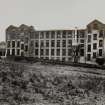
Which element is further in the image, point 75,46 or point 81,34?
point 81,34

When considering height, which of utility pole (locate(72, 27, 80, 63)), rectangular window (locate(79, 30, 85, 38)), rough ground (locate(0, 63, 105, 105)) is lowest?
rough ground (locate(0, 63, 105, 105))

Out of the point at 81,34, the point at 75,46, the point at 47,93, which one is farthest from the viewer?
the point at 81,34

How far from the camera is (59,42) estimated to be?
72.6 metres

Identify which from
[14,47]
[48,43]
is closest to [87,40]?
[48,43]

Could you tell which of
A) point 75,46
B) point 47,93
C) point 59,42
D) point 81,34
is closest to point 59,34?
point 59,42

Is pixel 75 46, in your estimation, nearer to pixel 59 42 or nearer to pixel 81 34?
pixel 81 34

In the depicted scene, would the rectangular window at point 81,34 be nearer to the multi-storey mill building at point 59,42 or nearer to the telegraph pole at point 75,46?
the multi-storey mill building at point 59,42

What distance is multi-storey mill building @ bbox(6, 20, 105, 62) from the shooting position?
66125 millimetres

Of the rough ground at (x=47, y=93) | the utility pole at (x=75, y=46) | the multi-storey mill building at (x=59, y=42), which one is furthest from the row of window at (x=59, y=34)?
the rough ground at (x=47, y=93)

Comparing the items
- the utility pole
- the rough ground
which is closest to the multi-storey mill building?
the utility pole

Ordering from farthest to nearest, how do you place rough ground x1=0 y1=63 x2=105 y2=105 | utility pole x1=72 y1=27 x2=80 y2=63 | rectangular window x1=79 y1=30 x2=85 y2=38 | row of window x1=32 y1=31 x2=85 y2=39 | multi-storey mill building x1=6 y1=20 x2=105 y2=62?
row of window x1=32 y1=31 x2=85 y2=39 < rectangular window x1=79 y1=30 x2=85 y2=38 < utility pole x1=72 y1=27 x2=80 y2=63 < multi-storey mill building x1=6 y1=20 x2=105 y2=62 < rough ground x1=0 y1=63 x2=105 y2=105

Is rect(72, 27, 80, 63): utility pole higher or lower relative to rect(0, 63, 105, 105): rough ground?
higher

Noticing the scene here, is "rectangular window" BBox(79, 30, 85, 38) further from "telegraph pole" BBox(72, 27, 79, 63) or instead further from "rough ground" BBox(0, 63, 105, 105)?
"rough ground" BBox(0, 63, 105, 105)

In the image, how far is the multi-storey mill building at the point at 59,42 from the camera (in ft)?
217
